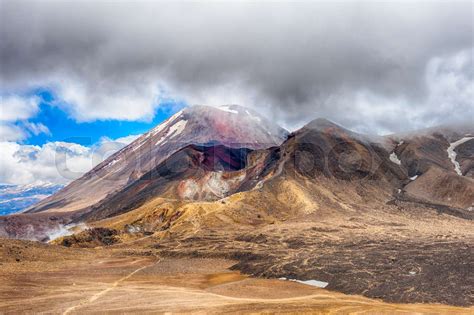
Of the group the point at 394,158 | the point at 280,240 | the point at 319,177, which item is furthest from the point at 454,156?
the point at 280,240

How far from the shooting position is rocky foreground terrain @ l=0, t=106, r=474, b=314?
3747 cm

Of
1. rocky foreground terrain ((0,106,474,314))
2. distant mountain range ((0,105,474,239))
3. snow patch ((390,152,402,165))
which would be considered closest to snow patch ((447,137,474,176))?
distant mountain range ((0,105,474,239))

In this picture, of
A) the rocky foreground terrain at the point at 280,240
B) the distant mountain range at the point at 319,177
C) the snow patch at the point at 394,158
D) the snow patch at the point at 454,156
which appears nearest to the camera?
the rocky foreground terrain at the point at 280,240

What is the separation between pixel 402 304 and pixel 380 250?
87.5ft

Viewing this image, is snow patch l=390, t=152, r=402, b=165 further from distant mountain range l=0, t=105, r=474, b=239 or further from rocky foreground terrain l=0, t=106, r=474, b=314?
rocky foreground terrain l=0, t=106, r=474, b=314

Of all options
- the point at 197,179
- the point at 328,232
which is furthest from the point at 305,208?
the point at 197,179

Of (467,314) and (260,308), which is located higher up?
(260,308)

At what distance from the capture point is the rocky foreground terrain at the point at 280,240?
37.5m

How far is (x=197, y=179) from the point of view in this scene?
144 m

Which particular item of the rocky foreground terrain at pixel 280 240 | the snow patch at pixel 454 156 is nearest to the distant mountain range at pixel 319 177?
the snow patch at pixel 454 156

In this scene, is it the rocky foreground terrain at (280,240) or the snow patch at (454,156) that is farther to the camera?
the snow patch at (454,156)

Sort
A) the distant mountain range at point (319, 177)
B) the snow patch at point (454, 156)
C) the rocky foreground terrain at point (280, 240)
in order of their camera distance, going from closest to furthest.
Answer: the rocky foreground terrain at point (280, 240), the distant mountain range at point (319, 177), the snow patch at point (454, 156)

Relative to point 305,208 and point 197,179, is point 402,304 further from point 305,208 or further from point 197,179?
point 197,179

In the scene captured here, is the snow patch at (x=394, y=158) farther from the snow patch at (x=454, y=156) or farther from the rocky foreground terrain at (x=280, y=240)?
the snow patch at (x=454, y=156)
